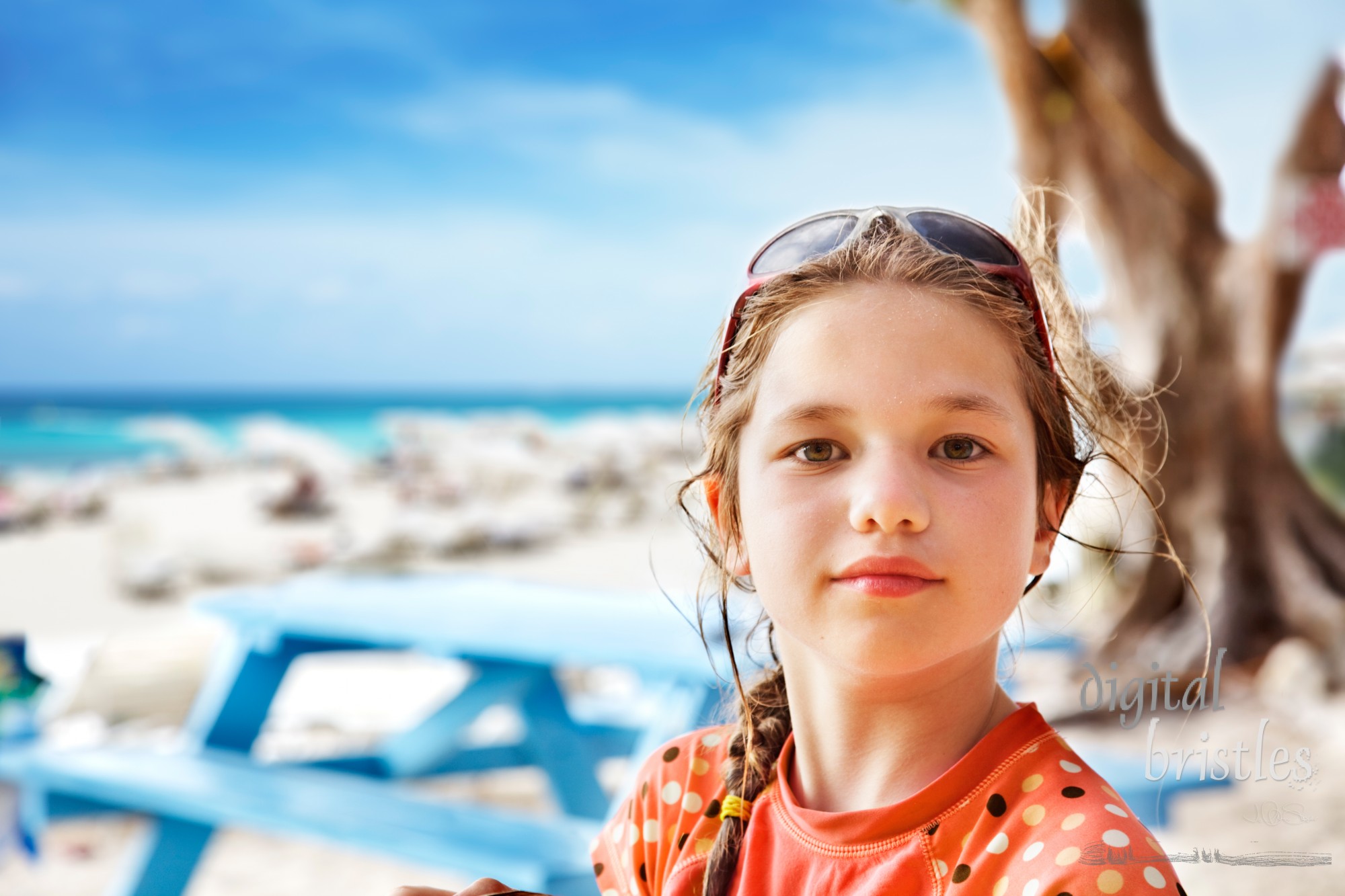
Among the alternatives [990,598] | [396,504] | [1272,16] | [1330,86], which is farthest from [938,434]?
[396,504]

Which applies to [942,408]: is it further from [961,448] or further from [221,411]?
[221,411]

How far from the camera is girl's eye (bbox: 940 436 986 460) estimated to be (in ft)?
2.02

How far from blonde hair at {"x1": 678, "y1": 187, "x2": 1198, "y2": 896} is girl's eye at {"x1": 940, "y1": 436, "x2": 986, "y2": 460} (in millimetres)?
72

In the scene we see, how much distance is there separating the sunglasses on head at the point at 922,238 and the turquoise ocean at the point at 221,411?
15.7m

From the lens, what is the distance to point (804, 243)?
0.71 m

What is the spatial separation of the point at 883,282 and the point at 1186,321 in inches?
155

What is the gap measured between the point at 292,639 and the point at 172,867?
0.56 meters

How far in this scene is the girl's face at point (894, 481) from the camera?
59cm

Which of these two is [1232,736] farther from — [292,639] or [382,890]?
[292,639]

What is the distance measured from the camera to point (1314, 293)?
164 inches

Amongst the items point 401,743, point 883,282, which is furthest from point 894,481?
point 401,743

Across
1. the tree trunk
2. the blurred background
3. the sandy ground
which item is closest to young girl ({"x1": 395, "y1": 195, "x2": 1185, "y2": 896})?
the sandy ground

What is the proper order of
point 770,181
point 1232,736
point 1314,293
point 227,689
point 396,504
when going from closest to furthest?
point 227,689, point 1232,736, point 1314,293, point 396,504, point 770,181

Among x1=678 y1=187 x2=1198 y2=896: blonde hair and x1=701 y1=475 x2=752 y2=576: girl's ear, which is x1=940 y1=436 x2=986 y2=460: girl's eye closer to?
x1=678 y1=187 x2=1198 y2=896: blonde hair
